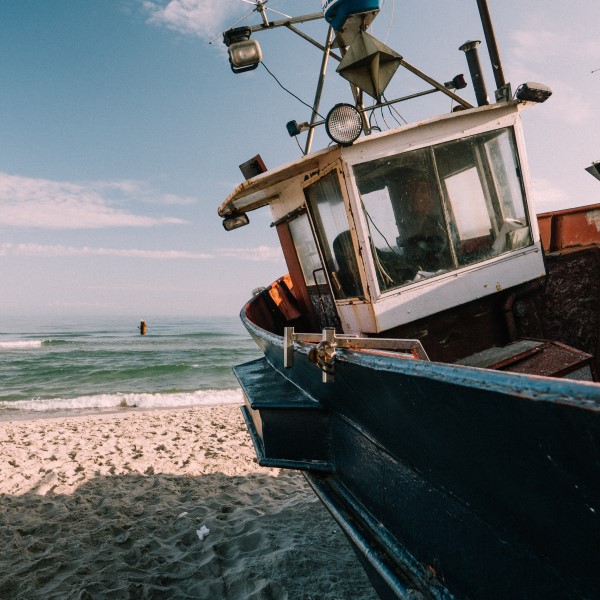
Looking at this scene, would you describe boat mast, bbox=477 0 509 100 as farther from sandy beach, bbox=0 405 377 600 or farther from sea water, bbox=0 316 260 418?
sea water, bbox=0 316 260 418

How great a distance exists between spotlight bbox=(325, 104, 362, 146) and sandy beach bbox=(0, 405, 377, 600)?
11.1ft

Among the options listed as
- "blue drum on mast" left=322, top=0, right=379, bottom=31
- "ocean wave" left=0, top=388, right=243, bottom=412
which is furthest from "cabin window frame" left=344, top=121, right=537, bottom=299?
"ocean wave" left=0, top=388, right=243, bottom=412

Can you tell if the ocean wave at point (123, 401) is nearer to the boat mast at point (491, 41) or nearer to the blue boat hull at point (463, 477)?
the boat mast at point (491, 41)

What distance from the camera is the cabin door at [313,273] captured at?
4.32 meters

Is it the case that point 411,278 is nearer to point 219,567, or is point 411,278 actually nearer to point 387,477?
point 387,477

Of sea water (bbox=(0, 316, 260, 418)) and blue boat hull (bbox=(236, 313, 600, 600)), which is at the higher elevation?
blue boat hull (bbox=(236, 313, 600, 600))

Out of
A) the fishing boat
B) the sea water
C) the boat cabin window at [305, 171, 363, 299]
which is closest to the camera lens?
the fishing boat

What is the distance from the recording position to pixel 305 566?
352cm

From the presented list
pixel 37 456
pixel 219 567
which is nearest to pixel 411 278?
pixel 219 567

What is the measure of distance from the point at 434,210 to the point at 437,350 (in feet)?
3.55

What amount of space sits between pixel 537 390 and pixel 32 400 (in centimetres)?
1739

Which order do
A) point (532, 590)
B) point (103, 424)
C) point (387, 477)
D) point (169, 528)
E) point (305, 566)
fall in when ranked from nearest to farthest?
point (532, 590) → point (387, 477) → point (305, 566) → point (169, 528) → point (103, 424)

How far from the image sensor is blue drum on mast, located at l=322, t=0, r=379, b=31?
11.5 feet

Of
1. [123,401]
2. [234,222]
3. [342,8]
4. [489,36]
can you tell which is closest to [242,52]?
[342,8]
